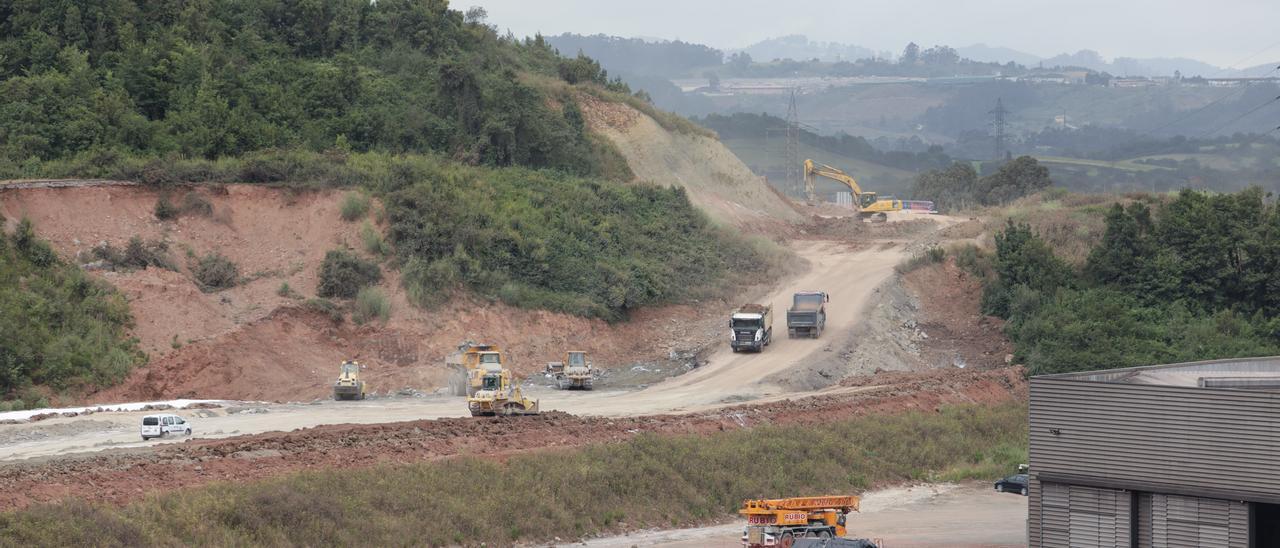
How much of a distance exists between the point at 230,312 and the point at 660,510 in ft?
79.1

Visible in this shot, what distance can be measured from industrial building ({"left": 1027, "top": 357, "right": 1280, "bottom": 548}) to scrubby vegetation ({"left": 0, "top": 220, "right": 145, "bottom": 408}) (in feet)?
111

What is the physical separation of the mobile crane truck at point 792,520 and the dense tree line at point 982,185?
74778 mm

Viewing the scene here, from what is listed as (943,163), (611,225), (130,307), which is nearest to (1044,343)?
(611,225)

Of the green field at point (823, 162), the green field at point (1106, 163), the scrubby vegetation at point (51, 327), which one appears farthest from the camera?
the green field at point (823, 162)

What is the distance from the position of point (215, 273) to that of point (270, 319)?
4476 mm

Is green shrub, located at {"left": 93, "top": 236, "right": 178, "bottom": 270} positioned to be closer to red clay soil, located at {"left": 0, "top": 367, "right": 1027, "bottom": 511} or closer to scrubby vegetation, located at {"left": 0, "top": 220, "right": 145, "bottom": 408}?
scrubby vegetation, located at {"left": 0, "top": 220, "right": 145, "bottom": 408}

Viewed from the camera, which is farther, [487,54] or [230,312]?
[487,54]

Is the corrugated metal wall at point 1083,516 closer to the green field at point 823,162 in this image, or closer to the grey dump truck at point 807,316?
the grey dump truck at point 807,316

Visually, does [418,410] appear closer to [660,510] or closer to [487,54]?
[660,510]

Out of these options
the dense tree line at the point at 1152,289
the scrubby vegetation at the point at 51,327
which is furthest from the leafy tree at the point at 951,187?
the scrubby vegetation at the point at 51,327

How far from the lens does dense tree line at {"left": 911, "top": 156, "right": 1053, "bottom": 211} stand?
110 metres

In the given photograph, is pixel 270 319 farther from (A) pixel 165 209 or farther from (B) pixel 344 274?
(A) pixel 165 209

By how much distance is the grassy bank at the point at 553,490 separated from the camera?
109 ft

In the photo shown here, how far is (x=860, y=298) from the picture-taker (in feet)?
235
